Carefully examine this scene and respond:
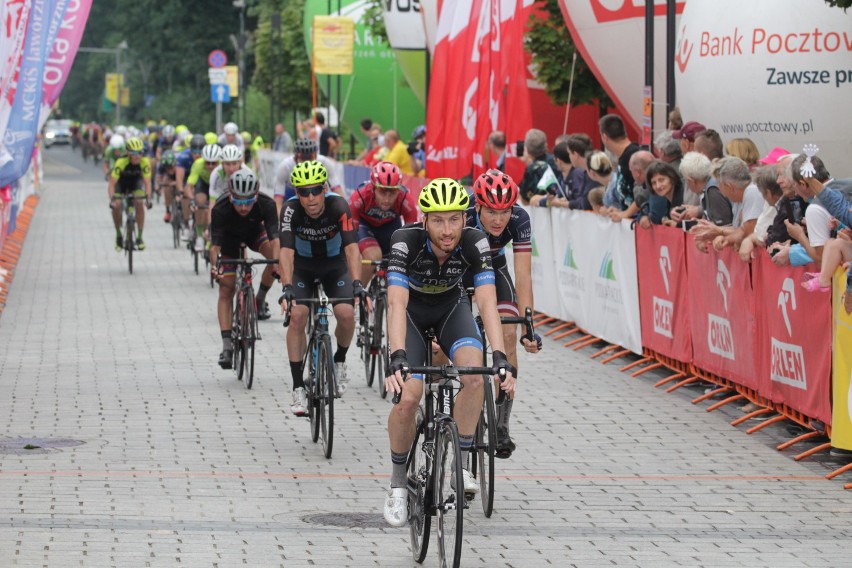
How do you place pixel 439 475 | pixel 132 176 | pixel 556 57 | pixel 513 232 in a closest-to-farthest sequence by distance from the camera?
pixel 439 475 → pixel 513 232 → pixel 556 57 → pixel 132 176

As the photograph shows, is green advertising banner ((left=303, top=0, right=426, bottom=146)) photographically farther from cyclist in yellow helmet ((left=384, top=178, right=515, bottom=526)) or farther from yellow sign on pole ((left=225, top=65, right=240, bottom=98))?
cyclist in yellow helmet ((left=384, top=178, right=515, bottom=526))

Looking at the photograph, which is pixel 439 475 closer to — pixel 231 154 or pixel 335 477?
pixel 335 477

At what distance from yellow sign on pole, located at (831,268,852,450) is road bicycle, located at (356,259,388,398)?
3.95m

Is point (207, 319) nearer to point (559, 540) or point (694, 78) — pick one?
point (694, 78)

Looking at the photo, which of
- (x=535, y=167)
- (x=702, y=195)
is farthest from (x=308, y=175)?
(x=535, y=167)

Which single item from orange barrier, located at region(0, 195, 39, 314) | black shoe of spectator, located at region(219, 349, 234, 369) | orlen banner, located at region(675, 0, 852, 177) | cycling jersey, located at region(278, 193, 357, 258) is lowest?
orange barrier, located at region(0, 195, 39, 314)

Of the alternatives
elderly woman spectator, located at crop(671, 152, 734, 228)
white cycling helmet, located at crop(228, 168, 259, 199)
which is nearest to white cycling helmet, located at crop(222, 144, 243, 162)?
white cycling helmet, located at crop(228, 168, 259, 199)

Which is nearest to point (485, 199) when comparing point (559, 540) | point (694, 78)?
point (559, 540)

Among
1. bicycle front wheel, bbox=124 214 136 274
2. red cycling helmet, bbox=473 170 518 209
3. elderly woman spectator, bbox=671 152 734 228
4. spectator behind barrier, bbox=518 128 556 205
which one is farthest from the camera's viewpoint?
bicycle front wheel, bbox=124 214 136 274

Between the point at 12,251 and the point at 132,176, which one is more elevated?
the point at 132,176

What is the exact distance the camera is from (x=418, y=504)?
7492mm

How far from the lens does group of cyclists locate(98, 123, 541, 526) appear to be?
7.62 metres

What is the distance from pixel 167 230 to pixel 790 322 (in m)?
24.1

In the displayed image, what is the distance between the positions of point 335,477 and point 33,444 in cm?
217
